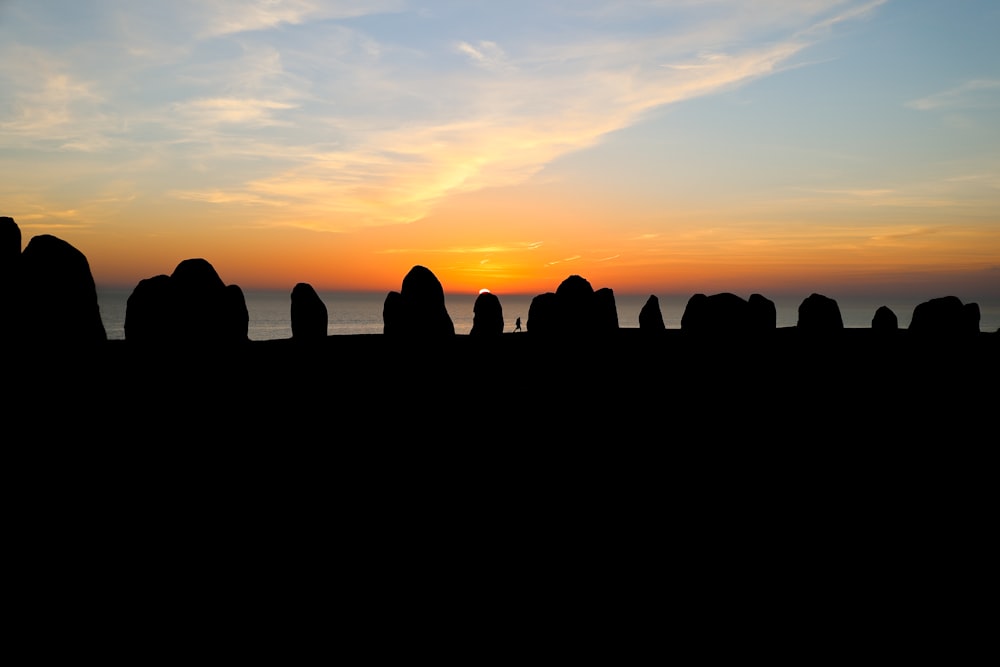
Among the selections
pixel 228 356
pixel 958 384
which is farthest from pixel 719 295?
pixel 228 356

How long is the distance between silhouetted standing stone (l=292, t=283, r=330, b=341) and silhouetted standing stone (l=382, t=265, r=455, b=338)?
456 centimetres

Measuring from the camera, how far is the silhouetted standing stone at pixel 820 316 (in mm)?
32469

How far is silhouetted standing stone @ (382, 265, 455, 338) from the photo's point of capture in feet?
78.9

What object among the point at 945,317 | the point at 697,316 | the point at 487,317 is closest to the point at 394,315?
the point at 487,317

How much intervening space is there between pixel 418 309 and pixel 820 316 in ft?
68.4

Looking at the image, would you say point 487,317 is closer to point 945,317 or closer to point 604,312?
point 604,312

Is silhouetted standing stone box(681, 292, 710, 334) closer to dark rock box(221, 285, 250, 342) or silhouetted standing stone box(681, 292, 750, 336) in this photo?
silhouetted standing stone box(681, 292, 750, 336)

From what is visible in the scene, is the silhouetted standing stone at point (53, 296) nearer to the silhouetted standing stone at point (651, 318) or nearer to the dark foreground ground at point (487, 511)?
the dark foreground ground at point (487, 511)

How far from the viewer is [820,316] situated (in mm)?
32688

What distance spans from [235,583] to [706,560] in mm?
5927

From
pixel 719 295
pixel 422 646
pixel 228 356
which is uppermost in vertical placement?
pixel 719 295

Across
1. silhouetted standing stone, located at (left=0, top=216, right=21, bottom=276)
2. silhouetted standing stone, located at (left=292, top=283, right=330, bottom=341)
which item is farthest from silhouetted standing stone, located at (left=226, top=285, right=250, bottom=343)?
silhouetted standing stone, located at (left=292, top=283, right=330, bottom=341)

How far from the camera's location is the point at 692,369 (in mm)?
23875

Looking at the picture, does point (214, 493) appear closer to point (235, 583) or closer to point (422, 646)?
point (235, 583)
